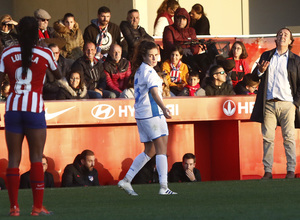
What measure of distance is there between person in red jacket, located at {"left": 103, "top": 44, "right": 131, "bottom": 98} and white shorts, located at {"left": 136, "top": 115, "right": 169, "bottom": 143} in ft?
15.8

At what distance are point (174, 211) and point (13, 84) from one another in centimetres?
189

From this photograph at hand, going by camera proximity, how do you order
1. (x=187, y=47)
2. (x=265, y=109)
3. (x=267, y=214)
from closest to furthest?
(x=267, y=214), (x=265, y=109), (x=187, y=47)

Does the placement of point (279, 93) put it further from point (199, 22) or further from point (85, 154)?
point (199, 22)

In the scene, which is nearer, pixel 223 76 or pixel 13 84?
pixel 13 84

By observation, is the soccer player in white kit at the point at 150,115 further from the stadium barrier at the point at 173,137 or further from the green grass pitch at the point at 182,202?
the stadium barrier at the point at 173,137

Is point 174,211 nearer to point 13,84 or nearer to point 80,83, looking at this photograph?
point 13,84

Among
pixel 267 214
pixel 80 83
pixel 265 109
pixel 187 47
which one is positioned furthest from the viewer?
pixel 187 47

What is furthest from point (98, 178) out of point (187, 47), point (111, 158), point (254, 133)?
point (187, 47)

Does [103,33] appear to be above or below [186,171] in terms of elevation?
above

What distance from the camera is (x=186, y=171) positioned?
12.8 m

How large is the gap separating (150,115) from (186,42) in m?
6.58

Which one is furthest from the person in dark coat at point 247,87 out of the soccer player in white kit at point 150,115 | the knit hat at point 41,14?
the soccer player in white kit at point 150,115

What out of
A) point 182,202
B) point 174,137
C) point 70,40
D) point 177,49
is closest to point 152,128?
point 182,202

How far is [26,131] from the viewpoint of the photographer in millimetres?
7543
